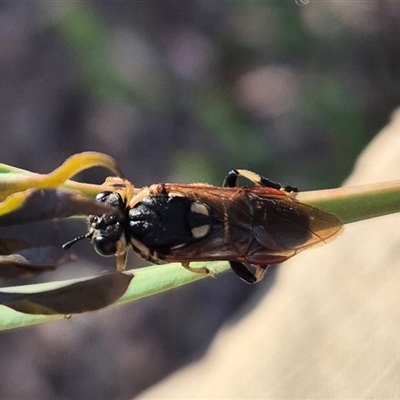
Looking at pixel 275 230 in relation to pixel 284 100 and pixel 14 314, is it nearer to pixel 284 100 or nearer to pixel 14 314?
pixel 14 314

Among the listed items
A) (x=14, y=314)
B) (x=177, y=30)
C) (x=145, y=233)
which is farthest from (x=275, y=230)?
(x=177, y=30)

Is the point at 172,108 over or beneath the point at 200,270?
beneath

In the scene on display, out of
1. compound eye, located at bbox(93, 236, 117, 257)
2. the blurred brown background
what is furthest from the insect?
the blurred brown background

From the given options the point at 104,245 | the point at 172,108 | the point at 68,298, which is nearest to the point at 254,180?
the point at 104,245

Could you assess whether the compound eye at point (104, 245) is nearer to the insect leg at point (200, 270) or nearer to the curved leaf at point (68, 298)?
the insect leg at point (200, 270)

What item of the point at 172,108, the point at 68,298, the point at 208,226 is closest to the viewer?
the point at 68,298

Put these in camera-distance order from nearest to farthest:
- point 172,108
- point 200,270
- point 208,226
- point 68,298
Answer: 1. point 68,298
2. point 200,270
3. point 208,226
4. point 172,108

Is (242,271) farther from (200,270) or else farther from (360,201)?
(360,201)

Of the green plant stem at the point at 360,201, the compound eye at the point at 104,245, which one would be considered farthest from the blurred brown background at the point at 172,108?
the green plant stem at the point at 360,201
